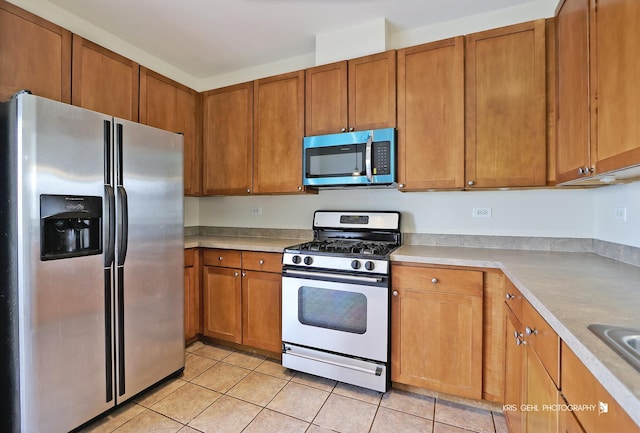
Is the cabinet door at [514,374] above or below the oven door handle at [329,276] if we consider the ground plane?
below

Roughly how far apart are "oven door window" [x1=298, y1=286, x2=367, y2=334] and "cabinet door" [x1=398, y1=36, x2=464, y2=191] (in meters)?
0.90

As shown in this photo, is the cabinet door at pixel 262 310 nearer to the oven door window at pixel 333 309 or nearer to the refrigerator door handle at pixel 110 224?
the oven door window at pixel 333 309

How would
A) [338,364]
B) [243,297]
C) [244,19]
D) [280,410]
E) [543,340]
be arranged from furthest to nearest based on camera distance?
1. [243,297]
2. [244,19]
3. [338,364]
4. [280,410]
5. [543,340]

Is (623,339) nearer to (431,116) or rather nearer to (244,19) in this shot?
(431,116)

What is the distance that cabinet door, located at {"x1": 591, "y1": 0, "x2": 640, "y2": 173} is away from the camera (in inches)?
39.5

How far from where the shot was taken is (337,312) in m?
2.11

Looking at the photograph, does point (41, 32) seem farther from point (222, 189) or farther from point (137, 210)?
point (222, 189)

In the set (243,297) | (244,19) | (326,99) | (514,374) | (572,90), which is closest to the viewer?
(514,374)

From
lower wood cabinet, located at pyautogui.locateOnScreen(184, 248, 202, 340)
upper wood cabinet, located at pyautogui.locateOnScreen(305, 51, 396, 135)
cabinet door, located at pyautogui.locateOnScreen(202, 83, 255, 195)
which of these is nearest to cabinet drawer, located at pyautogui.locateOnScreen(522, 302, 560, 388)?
upper wood cabinet, located at pyautogui.locateOnScreen(305, 51, 396, 135)

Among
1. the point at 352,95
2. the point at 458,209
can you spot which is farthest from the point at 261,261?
the point at 458,209

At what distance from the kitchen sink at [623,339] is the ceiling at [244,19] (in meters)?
2.24

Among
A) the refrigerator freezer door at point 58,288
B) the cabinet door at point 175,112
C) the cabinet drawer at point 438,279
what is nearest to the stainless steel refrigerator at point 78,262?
the refrigerator freezer door at point 58,288

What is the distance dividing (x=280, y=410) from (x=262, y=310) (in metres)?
0.77

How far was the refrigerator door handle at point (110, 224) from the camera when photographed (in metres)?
1.74
